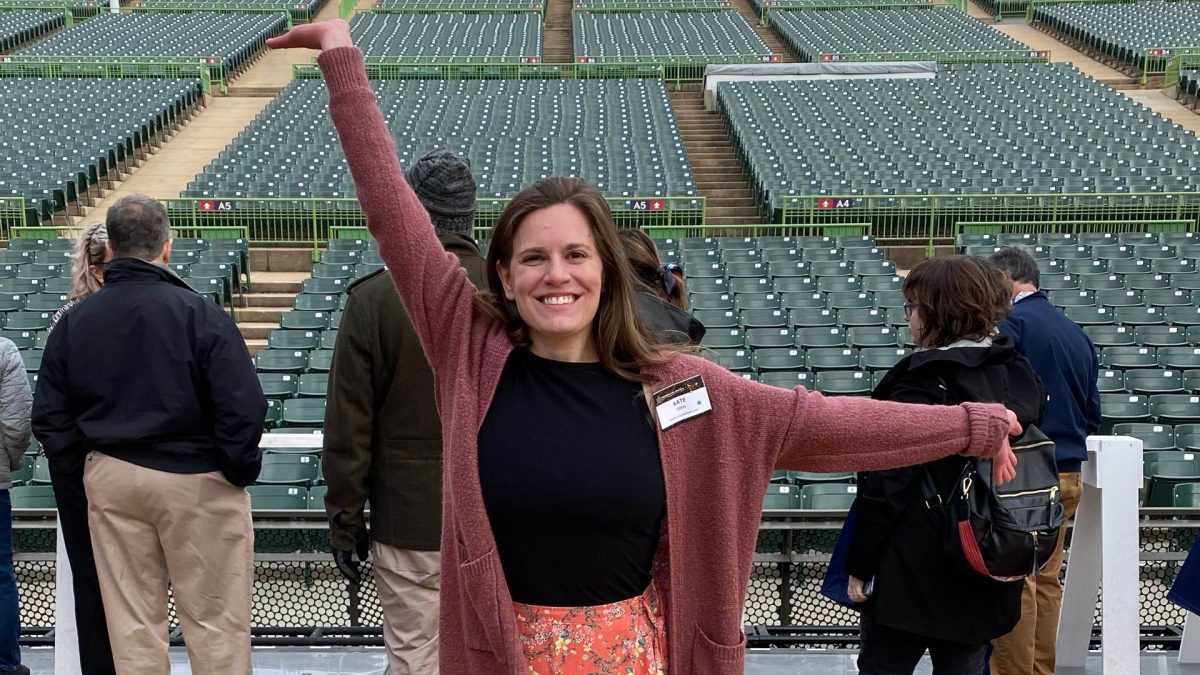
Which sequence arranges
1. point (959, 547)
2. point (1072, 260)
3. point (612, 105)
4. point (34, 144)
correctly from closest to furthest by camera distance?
1. point (959, 547)
2. point (1072, 260)
3. point (34, 144)
4. point (612, 105)

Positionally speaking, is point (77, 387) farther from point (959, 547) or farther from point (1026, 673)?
point (1026, 673)

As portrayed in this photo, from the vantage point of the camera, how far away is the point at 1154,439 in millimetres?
6977

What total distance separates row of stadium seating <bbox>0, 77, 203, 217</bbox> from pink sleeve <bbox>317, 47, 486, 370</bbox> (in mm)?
14583

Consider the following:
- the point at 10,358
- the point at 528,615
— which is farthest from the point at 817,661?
the point at 10,358

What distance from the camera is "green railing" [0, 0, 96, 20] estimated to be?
31.8 metres

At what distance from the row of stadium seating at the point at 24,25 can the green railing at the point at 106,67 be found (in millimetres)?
2822

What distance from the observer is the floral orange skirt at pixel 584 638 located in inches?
74.0

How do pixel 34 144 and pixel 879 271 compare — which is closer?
pixel 879 271

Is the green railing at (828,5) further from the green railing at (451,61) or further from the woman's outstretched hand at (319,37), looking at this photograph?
the woman's outstretched hand at (319,37)

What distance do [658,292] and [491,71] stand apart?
23.3 m

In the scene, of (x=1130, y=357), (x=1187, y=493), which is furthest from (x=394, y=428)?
(x=1130, y=357)

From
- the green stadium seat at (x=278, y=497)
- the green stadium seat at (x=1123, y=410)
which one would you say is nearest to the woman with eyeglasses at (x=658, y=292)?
the green stadium seat at (x=278, y=497)

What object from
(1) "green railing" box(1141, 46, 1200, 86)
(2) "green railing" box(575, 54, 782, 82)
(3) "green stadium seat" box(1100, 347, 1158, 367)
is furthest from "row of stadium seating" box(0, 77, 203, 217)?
(1) "green railing" box(1141, 46, 1200, 86)

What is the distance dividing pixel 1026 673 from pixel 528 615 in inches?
76.5
